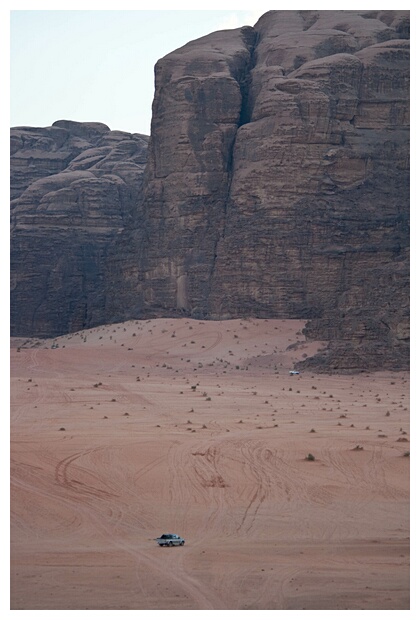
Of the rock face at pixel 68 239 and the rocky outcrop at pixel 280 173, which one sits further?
the rock face at pixel 68 239

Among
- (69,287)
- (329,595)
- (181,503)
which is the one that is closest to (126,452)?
(181,503)

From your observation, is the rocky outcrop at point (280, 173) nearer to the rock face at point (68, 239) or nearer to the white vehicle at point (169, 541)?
the rock face at point (68, 239)

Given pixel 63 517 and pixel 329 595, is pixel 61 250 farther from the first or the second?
pixel 329 595

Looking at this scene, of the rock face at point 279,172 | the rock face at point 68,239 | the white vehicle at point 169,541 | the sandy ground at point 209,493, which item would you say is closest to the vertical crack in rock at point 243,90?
the rock face at point 279,172

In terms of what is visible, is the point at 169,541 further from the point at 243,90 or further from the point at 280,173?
the point at 243,90

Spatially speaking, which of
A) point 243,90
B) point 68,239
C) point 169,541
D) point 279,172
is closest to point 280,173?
point 279,172
